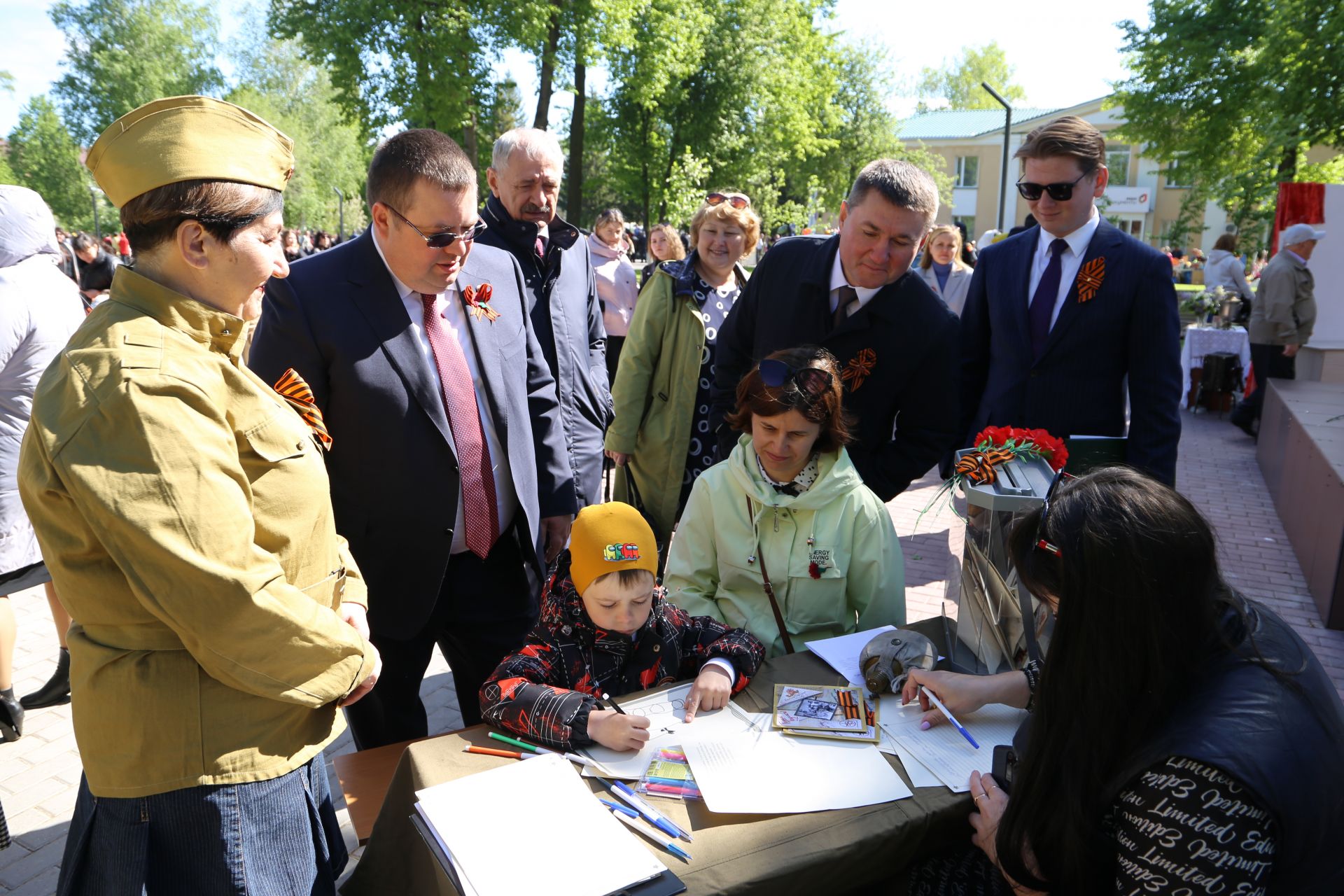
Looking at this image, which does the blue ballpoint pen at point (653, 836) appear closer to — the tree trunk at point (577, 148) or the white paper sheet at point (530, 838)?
the white paper sheet at point (530, 838)

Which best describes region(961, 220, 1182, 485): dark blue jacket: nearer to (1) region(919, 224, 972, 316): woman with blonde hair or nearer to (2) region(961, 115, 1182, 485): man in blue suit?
(2) region(961, 115, 1182, 485): man in blue suit

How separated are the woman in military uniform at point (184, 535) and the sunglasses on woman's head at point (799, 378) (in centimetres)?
143

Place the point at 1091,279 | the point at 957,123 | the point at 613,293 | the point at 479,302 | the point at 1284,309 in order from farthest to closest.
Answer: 1. the point at 957,123
2. the point at 1284,309
3. the point at 613,293
4. the point at 1091,279
5. the point at 479,302

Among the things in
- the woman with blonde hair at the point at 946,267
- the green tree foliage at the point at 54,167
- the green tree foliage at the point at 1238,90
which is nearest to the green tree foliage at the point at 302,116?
the green tree foliage at the point at 54,167

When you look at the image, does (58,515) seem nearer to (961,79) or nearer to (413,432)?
(413,432)

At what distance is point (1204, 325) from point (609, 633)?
38.4 feet

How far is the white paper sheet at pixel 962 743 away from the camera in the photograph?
1.90m

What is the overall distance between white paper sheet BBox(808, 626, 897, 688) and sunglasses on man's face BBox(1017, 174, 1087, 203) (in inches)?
68.7

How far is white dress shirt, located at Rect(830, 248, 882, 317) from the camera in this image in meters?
3.24

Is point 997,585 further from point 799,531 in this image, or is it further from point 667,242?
point 667,242

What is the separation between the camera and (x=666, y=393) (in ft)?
14.1

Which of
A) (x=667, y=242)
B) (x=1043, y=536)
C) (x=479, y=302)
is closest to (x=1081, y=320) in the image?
(x=1043, y=536)

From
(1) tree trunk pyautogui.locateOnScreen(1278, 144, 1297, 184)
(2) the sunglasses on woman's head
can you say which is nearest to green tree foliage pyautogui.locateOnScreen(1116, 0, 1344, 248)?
(1) tree trunk pyautogui.locateOnScreen(1278, 144, 1297, 184)

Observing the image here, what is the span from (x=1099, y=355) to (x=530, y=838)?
8.65ft
